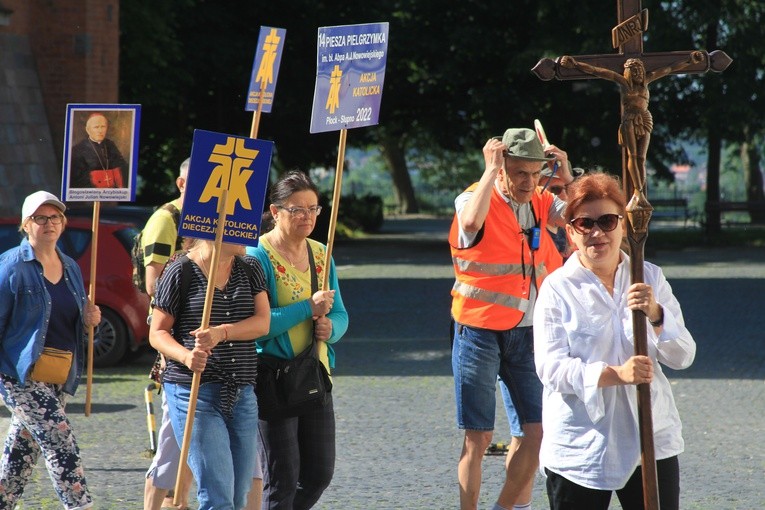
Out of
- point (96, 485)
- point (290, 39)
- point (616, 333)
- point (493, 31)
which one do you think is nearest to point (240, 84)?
point (290, 39)

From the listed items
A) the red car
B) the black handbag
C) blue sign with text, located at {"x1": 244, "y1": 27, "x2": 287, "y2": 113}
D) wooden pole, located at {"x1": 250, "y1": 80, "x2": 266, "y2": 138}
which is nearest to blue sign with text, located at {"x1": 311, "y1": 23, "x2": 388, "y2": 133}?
wooden pole, located at {"x1": 250, "y1": 80, "x2": 266, "y2": 138}

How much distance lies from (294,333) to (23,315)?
4.85ft

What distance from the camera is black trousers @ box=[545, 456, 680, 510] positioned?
4355 millimetres

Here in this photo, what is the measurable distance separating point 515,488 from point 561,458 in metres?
1.80

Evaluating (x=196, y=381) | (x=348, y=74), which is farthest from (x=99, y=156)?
(x=196, y=381)

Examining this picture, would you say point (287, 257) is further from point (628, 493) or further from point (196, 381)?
point (628, 493)

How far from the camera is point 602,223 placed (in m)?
4.41

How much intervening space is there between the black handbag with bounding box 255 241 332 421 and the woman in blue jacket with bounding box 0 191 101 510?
4.01 feet

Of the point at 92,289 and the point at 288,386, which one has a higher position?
the point at 92,289

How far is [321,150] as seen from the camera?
114ft

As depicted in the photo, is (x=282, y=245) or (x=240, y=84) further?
(x=240, y=84)

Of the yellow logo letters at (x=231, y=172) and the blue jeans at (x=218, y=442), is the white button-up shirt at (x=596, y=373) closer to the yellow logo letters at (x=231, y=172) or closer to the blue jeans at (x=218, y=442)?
the blue jeans at (x=218, y=442)

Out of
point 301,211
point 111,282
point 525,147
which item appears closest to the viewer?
point 301,211

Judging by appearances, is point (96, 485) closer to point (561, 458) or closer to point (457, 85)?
point (561, 458)
